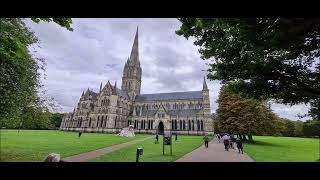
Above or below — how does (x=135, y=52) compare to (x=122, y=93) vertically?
above

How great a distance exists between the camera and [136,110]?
93.5 metres

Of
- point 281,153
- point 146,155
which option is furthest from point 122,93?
point 146,155

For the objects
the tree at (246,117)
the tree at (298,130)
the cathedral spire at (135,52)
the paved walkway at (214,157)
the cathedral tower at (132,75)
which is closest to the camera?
the paved walkway at (214,157)

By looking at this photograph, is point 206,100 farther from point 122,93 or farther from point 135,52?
point 135,52

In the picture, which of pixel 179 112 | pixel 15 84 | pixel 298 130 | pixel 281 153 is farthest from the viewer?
pixel 298 130

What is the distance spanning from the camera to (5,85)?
1450 cm

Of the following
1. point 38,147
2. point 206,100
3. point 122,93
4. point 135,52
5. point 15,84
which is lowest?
point 38,147

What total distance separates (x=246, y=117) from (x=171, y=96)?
5582 centimetres

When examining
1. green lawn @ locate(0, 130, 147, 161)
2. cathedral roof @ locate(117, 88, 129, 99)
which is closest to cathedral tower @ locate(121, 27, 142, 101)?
cathedral roof @ locate(117, 88, 129, 99)

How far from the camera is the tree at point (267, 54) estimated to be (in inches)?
328

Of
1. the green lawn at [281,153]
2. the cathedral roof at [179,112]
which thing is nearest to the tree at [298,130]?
the cathedral roof at [179,112]

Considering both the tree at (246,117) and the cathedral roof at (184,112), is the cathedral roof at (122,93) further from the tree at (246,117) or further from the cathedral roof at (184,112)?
the tree at (246,117)
